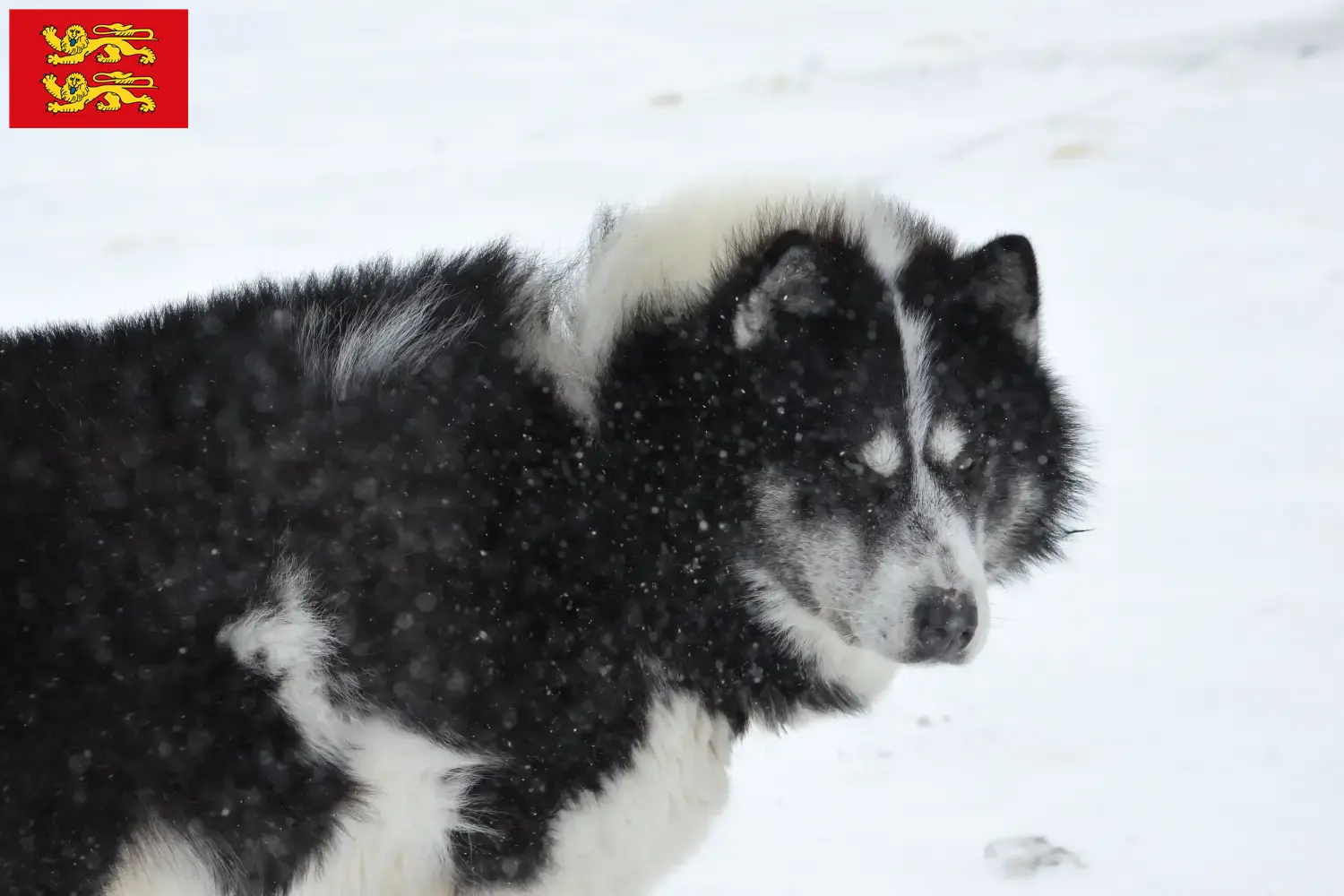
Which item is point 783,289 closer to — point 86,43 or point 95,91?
point 86,43

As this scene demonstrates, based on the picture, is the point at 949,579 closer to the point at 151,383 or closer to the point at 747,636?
the point at 747,636

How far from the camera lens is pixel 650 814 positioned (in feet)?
9.57

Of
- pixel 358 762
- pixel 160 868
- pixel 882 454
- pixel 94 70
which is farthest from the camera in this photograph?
pixel 94 70

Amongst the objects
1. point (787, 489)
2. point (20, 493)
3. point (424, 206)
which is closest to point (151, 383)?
point (20, 493)

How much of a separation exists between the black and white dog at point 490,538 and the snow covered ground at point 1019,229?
40.8 inches

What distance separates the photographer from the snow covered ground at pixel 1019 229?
3889 millimetres

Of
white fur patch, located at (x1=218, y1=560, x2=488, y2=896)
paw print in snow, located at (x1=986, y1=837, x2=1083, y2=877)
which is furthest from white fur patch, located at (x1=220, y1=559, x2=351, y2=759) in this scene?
paw print in snow, located at (x1=986, y1=837, x2=1083, y2=877)

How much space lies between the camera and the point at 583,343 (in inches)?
119

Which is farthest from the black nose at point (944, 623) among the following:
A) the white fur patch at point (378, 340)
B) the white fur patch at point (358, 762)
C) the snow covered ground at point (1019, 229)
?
the white fur patch at point (378, 340)

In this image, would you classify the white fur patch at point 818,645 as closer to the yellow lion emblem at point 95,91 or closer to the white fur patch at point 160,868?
the white fur patch at point 160,868

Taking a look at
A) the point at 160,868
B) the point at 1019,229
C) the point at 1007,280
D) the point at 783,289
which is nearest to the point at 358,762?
the point at 160,868

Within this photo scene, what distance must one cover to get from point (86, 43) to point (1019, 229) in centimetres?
565

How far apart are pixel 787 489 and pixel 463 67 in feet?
22.8

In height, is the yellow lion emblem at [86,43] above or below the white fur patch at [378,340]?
below
